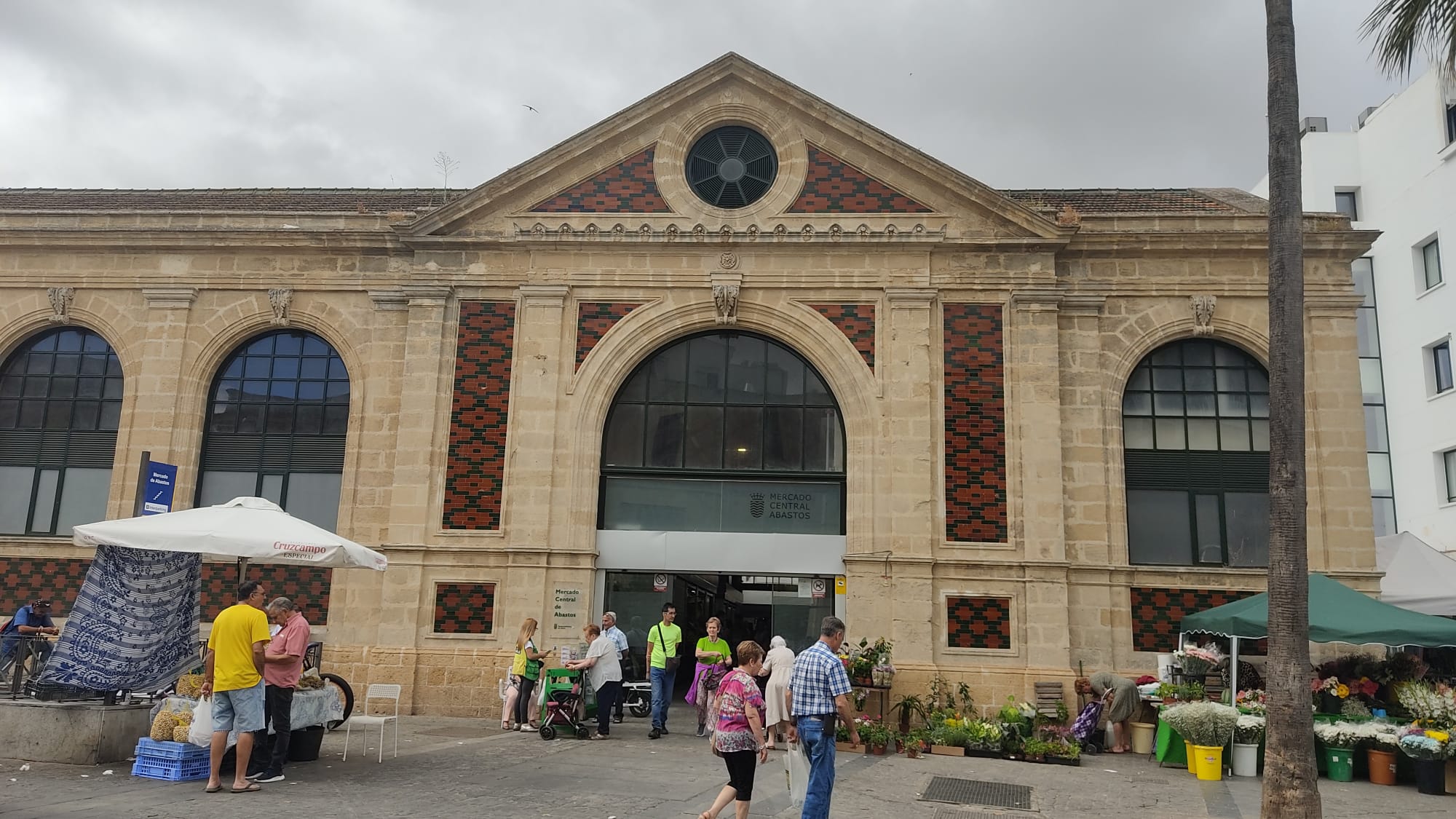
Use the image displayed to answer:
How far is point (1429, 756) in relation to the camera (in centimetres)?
1211

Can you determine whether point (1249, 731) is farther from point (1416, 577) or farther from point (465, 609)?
point (465, 609)

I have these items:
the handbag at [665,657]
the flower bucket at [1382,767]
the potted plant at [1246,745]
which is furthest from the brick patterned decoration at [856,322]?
the flower bucket at [1382,767]

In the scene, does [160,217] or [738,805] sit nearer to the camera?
[738,805]

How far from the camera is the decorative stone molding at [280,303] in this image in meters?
18.8

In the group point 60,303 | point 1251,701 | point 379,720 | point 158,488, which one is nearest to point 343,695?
point 379,720

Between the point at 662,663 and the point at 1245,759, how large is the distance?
769 cm

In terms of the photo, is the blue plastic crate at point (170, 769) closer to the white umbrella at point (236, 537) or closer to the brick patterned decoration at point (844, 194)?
the white umbrella at point (236, 537)

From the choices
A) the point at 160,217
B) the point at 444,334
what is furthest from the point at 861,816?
the point at 160,217

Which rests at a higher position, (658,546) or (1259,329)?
(1259,329)

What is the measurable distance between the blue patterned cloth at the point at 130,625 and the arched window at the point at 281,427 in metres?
5.95

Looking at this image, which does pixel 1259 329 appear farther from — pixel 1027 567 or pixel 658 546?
pixel 658 546

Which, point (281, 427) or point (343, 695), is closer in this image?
point (343, 695)

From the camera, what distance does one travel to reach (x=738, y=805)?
818 centimetres

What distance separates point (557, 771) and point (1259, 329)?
45.1ft
